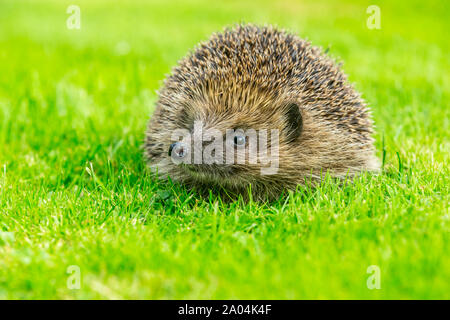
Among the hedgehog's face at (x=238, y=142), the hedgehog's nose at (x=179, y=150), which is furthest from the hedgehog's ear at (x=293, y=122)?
the hedgehog's nose at (x=179, y=150)

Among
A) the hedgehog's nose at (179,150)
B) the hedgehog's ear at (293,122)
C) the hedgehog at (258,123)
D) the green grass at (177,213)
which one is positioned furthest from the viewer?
the hedgehog's ear at (293,122)

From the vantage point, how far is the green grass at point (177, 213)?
143 inches

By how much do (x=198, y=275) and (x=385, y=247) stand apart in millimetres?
1389

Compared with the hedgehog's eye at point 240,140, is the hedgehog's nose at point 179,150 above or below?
below

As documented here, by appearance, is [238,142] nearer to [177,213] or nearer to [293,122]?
[293,122]

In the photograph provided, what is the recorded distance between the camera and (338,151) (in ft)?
17.8

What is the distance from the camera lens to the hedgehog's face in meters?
4.88

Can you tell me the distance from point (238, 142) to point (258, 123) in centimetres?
29

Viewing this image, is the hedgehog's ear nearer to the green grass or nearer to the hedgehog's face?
the hedgehog's face

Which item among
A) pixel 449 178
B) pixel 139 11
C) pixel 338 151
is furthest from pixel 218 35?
pixel 139 11

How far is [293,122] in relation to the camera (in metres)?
5.18

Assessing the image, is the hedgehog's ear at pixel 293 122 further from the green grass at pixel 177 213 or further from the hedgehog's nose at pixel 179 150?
the hedgehog's nose at pixel 179 150

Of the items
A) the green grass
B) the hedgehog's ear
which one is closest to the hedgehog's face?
the hedgehog's ear
